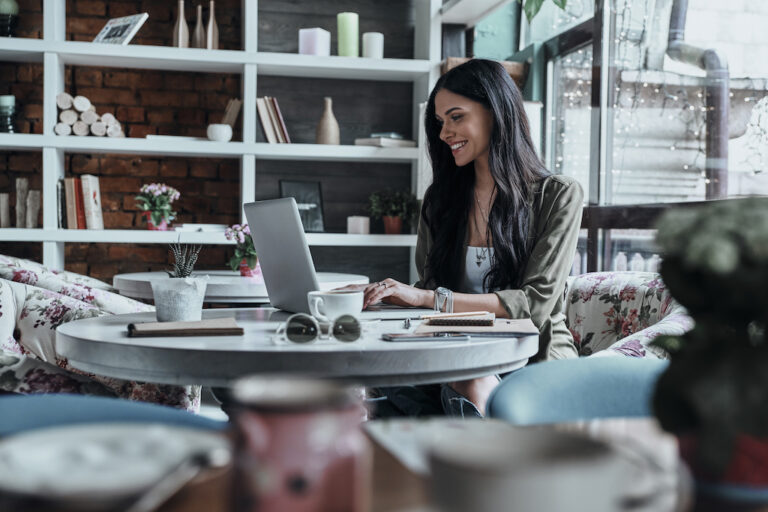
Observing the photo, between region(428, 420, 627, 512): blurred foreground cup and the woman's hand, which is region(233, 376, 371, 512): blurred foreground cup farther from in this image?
the woman's hand

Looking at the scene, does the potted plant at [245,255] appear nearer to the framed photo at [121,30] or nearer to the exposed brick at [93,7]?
the framed photo at [121,30]

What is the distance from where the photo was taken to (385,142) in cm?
423

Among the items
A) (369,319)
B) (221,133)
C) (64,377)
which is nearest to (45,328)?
(64,377)

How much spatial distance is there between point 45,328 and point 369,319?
102cm

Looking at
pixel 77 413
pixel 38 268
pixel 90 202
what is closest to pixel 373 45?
pixel 90 202

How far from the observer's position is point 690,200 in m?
2.76

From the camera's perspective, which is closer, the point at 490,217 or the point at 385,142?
the point at 490,217

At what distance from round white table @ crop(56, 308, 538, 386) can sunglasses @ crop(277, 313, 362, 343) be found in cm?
1

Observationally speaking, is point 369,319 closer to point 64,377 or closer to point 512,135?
point 64,377

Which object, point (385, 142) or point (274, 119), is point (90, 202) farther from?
point (385, 142)

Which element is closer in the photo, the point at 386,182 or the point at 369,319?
the point at 369,319

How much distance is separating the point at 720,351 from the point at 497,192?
1.63 meters

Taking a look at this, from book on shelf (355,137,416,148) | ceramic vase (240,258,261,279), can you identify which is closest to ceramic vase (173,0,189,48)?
book on shelf (355,137,416,148)

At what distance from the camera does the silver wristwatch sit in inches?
67.6
